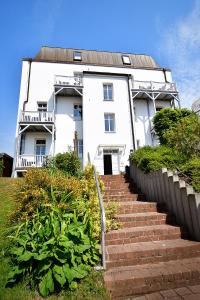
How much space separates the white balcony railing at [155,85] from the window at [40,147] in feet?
32.2

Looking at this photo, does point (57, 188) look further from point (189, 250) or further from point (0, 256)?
point (189, 250)

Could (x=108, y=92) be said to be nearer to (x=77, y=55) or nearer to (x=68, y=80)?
(x=68, y=80)

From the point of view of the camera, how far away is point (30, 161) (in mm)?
15359

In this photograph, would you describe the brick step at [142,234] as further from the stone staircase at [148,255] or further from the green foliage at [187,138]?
the green foliage at [187,138]

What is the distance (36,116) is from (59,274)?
14.8 m

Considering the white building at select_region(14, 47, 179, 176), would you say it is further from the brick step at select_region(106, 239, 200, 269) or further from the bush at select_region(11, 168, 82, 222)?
the brick step at select_region(106, 239, 200, 269)

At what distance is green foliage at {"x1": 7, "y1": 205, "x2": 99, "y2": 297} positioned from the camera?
3389 millimetres

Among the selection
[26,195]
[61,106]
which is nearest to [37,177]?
[26,195]

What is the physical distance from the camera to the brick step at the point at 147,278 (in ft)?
11.3

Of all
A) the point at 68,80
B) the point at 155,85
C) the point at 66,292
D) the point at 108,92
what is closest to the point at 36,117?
the point at 68,80

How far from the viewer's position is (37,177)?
6.02 meters

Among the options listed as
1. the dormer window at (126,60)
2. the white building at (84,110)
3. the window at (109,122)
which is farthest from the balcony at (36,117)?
the dormer window at (126,60)

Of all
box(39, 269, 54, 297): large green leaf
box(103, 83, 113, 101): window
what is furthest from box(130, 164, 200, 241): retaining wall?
box(103, 83, 113, 101): window

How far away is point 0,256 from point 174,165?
5.82 metres
